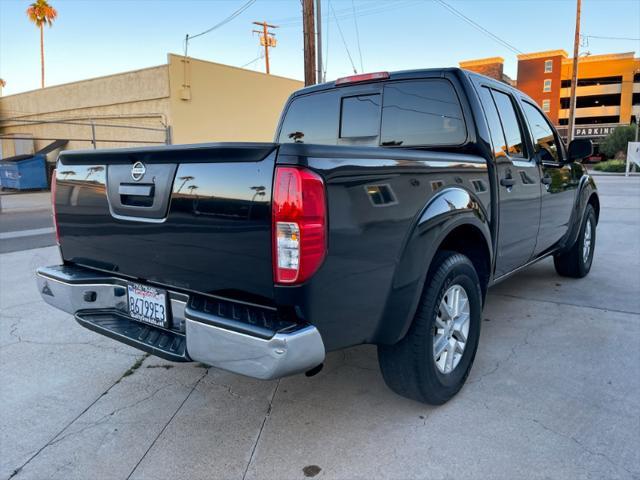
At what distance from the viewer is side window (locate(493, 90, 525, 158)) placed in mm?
3682

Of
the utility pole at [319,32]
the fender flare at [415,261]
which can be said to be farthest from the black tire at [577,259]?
the utility pole at [319,32]

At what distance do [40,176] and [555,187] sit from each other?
19.8 m

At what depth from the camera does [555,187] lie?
4.38m

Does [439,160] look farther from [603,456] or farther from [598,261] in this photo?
[598,261]

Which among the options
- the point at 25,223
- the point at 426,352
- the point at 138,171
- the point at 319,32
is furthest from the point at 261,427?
the point at 319,32

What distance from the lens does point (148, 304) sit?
253 cm

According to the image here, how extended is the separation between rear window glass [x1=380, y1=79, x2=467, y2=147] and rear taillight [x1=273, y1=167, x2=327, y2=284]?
1.73m

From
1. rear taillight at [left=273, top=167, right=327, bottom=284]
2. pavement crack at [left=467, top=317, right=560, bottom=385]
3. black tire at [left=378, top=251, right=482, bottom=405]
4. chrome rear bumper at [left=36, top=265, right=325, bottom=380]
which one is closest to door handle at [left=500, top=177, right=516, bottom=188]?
black tire at [left=378, top=251, right=482, bottom=405]

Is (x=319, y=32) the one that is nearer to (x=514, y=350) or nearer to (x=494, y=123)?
(x=494, y=123)

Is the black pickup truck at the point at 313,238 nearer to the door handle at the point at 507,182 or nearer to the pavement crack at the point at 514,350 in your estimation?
the door handle at the point at 507,182

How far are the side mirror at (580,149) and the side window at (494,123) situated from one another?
4.50 feet

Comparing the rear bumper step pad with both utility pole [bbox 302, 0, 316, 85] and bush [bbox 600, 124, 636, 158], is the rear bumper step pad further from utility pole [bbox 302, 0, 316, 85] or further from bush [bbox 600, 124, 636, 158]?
bush [bbox 600, 124, 636, 158]

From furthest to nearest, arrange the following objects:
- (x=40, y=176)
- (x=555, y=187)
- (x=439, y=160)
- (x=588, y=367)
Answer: (x=40, y=176) < (x=555, y=187) < (x=588, y=367) < (x=439, y=160)

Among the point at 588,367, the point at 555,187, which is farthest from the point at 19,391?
the point at 555,187
